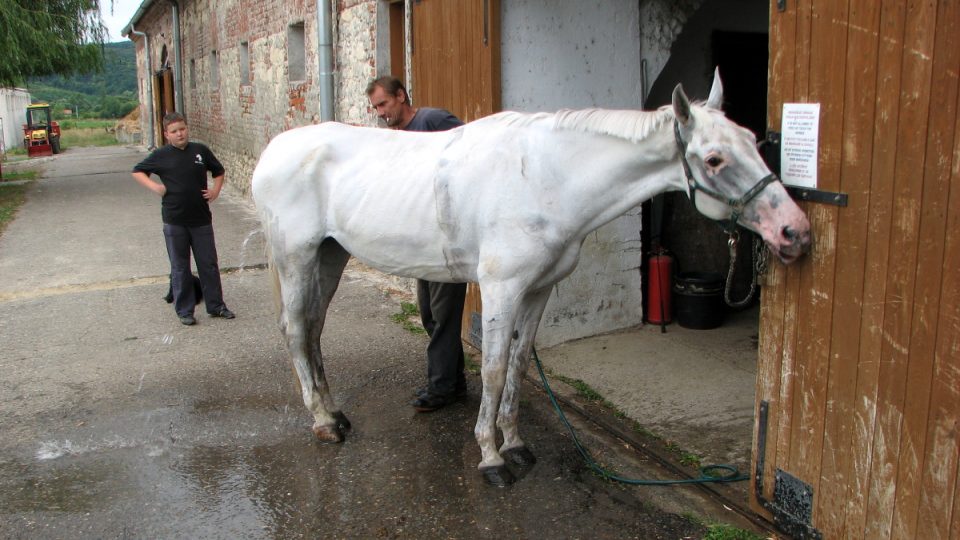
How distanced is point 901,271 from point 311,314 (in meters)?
3.20

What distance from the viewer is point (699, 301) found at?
648 cm

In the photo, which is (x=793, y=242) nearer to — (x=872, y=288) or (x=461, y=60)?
(x=872, y=288)

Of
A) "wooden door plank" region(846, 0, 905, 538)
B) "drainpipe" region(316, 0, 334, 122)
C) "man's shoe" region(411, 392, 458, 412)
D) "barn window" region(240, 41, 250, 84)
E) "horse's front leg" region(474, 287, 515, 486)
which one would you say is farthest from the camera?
"barn window" region(240, 41, 250, 84)

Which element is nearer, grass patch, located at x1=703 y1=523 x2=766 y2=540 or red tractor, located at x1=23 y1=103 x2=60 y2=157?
grass patch, located at x1=703 y1=523 x2=766 y2=540

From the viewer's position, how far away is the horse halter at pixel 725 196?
3076mm

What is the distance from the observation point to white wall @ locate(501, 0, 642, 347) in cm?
579

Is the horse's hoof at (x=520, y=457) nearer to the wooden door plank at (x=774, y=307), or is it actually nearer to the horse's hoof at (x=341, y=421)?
the horse's hoof at (x=341, y=421)

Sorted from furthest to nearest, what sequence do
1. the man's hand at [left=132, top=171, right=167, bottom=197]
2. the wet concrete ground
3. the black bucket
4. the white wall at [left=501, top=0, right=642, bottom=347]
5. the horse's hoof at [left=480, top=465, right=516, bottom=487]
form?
1. the man's hand at [left=132, top=171, right=167, bottom=197]
2. the black bucket
3. the white wall at [left=501, top=0, right=642, bottom=347]
4. the horse's hoof at [left=480, top=465, right=516, bottom=487]
5. the wet concrete ground

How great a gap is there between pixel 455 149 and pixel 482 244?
54cm

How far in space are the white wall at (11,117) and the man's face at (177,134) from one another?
3628 cm

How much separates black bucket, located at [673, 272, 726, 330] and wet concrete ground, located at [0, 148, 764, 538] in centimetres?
192

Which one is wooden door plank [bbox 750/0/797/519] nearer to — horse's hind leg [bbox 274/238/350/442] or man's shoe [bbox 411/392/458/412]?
man's shoe [bbox 411/392/458/412]

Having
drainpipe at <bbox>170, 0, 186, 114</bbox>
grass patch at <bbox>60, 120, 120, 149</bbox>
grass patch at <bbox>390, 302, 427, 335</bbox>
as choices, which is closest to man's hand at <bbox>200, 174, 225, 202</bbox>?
grass patch at <bbox>390, 302, 427, 335</bbox>

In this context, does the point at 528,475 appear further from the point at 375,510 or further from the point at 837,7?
the point at 837,7
